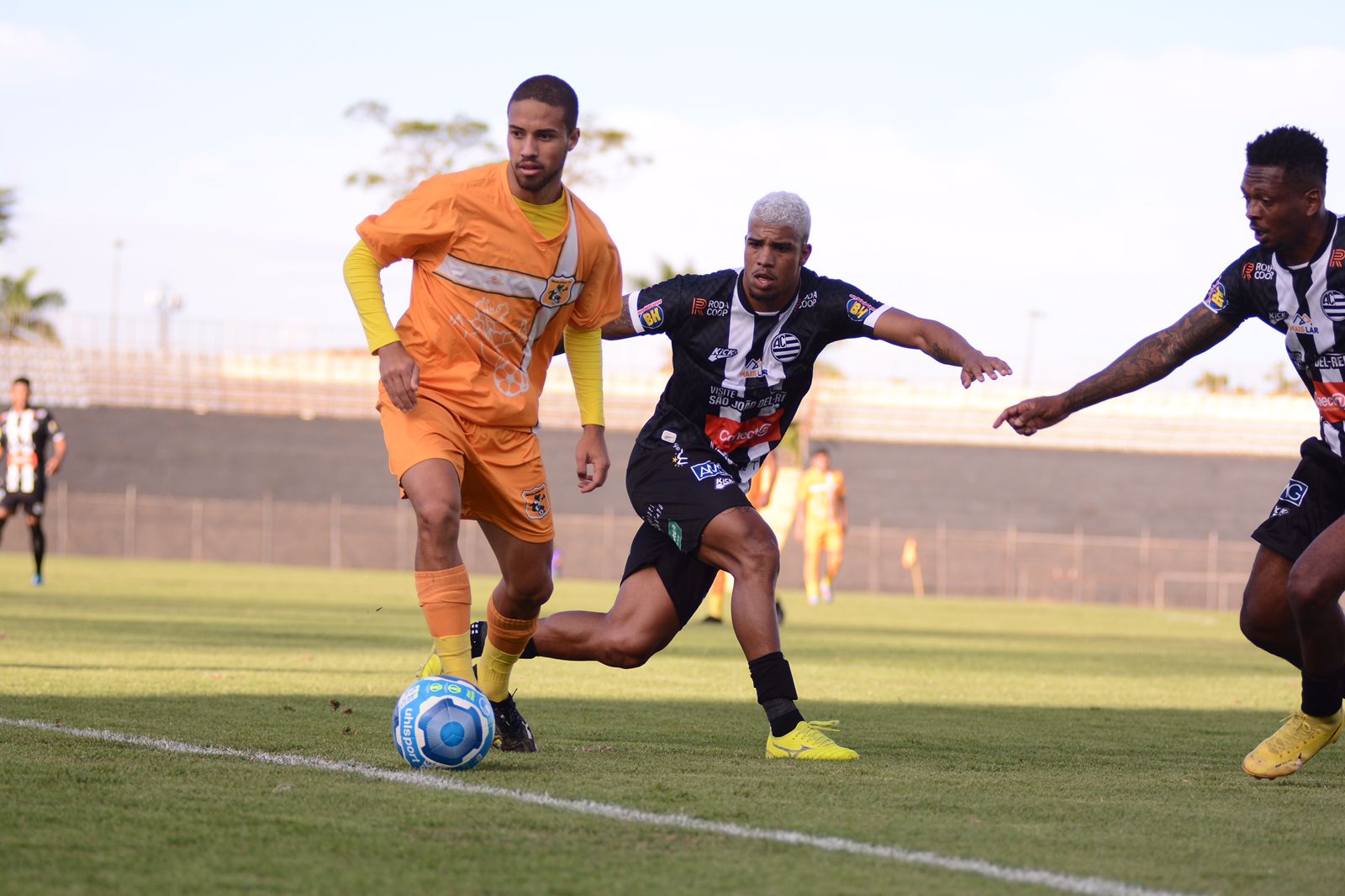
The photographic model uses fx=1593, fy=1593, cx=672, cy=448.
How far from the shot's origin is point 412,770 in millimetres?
5066

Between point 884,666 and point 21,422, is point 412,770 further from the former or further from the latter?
point 21,422

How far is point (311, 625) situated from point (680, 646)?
3623mm

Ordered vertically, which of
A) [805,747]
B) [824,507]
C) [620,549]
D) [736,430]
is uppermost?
[736,430]

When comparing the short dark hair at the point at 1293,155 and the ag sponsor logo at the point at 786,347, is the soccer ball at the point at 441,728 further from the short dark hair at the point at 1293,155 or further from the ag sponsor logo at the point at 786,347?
the short dark hair at the point at 1293,155

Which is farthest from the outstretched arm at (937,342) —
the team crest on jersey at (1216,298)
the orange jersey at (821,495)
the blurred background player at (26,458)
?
the orange jersey at (821,495)

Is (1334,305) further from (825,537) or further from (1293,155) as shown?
(825,537)

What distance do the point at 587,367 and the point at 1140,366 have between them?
2.17 metres

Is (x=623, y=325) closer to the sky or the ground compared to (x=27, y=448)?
closer to the sky

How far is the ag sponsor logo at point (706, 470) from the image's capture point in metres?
6.27

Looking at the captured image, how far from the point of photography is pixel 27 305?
207ft

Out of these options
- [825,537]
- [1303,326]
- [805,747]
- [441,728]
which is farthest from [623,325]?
[825,537]

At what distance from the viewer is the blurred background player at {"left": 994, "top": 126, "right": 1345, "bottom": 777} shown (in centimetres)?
558

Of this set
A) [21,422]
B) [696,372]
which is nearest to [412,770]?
[696,372]

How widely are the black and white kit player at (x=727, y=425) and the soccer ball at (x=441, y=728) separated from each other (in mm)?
1258
